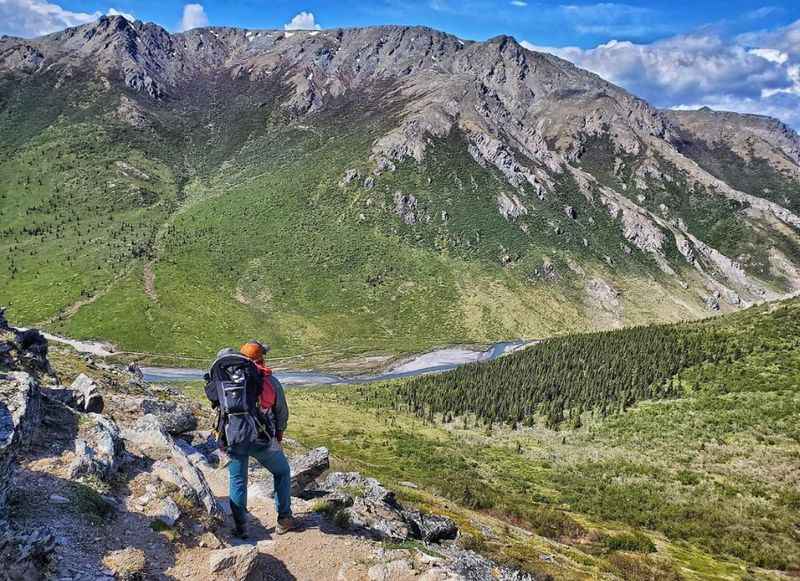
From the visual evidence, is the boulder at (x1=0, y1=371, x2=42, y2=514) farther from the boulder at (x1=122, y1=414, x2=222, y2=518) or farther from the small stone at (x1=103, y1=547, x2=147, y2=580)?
the boulder at (x1=122, y1=414, x2=222, y2=518)

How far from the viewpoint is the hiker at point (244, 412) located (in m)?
11.0

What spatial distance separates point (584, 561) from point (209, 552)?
19.7 meters

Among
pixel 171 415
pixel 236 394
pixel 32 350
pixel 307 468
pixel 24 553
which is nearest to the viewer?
pixel 24 553

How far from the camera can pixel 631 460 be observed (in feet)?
157

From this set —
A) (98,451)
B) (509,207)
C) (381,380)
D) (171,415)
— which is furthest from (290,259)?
(98,451)

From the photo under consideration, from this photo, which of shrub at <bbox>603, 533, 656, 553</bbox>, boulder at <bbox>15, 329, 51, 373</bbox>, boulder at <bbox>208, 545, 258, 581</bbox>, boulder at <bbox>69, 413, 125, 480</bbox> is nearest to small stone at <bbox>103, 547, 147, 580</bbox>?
boulder at <bbox>208, 545, 258, 581</bbox>

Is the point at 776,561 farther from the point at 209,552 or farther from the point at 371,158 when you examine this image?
the point at 371,158

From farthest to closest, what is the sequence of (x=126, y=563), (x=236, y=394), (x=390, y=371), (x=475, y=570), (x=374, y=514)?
(x=390, y=371), (x=374, y=514), (x=475, y=570), (x=236, y=394), (x=126, y=563)

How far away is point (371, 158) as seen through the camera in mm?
190750

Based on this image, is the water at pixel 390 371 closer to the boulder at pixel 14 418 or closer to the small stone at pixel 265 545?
the boulder at pixel 14 418

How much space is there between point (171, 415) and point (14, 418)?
10888 millimetres

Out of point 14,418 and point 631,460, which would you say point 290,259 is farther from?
point 14,418

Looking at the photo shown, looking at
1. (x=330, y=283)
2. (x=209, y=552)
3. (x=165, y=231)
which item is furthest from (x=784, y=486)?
(x=165, y=231)

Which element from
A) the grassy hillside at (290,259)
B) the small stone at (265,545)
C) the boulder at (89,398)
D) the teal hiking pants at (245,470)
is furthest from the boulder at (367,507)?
the grassy hillside at (290,259)
